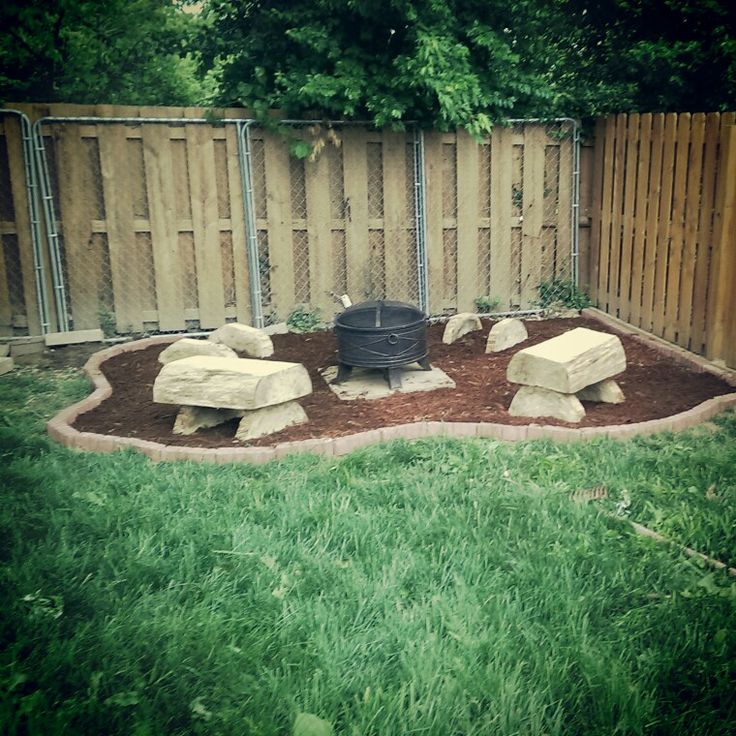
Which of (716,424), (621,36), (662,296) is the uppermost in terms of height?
(621,36)

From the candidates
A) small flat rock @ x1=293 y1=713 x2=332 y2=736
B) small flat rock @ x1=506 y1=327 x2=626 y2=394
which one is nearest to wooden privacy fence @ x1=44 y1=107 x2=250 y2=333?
→ small flat rock @ x1=506 y1=327 x2=626 y2=394

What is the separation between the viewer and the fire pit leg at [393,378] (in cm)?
621

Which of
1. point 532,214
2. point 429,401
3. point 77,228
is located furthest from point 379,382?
point 77,228

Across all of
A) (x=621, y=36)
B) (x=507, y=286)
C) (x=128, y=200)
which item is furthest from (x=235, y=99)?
(x=621, y=36)

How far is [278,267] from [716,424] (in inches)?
188

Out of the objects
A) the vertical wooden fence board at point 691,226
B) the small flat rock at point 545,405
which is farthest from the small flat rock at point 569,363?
the vertical wooden fence board at point 691,226

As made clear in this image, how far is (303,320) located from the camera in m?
8.52

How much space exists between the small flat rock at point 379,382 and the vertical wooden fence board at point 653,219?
2.42 m

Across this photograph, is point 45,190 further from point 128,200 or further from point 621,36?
point 621,36

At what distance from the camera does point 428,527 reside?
12.3 ft

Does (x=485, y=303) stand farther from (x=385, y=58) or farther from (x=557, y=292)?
(x=385, y=58)

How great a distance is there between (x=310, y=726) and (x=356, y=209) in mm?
6726

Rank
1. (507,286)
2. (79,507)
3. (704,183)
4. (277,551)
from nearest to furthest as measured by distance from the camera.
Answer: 1. (277,551)
2. (79,507)
3. (704,183)
4. (507,286)

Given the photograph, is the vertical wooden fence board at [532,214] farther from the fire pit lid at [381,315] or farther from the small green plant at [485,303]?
the fire pit lid at [381,315]
